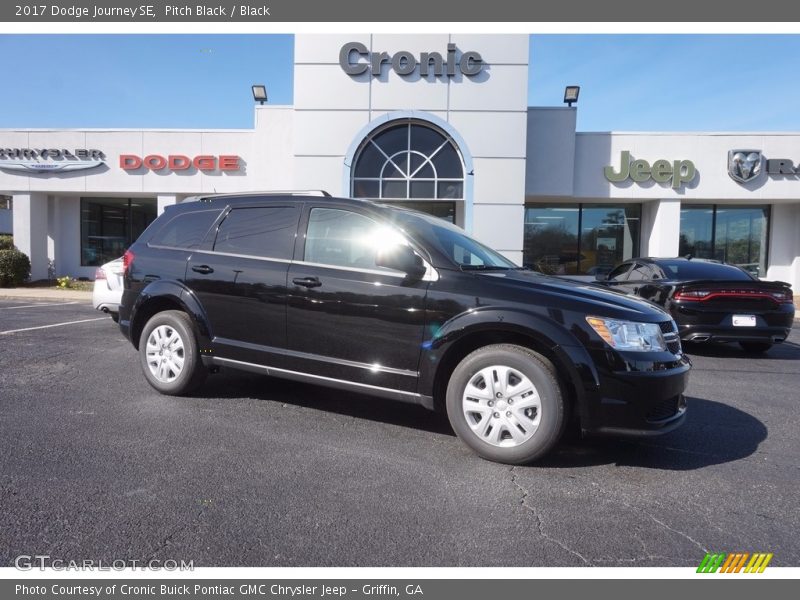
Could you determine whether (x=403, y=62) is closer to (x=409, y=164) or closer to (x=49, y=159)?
(x=409, y=164)

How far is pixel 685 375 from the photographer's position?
3.47 metres

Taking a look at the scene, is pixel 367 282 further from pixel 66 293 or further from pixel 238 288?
pixel 66 293

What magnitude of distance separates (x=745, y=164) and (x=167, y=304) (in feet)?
59.3

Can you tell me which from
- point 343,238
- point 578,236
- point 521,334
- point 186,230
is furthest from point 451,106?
point 521,334

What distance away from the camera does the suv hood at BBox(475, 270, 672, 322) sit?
3.32m

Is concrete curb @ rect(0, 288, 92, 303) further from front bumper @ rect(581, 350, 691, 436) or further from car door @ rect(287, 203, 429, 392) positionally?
front bumper @ rect(581, 350, 691, 436)

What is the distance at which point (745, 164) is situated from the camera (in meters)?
16.3

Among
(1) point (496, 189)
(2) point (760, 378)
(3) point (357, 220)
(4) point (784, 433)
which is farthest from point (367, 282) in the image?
(1) point (496, 189)

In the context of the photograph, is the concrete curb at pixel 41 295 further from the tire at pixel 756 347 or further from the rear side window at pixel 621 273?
the tire at pixel 756 347

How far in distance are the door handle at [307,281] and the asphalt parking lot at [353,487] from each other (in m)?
1.15

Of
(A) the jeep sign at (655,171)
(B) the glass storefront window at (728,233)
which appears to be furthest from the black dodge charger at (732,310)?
(B) the glass storefront window at (728,233)

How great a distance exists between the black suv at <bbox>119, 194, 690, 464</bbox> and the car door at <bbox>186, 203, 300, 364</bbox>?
13mm

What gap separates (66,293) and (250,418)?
561 inches

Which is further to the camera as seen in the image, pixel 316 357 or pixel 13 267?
pixel 13 267
